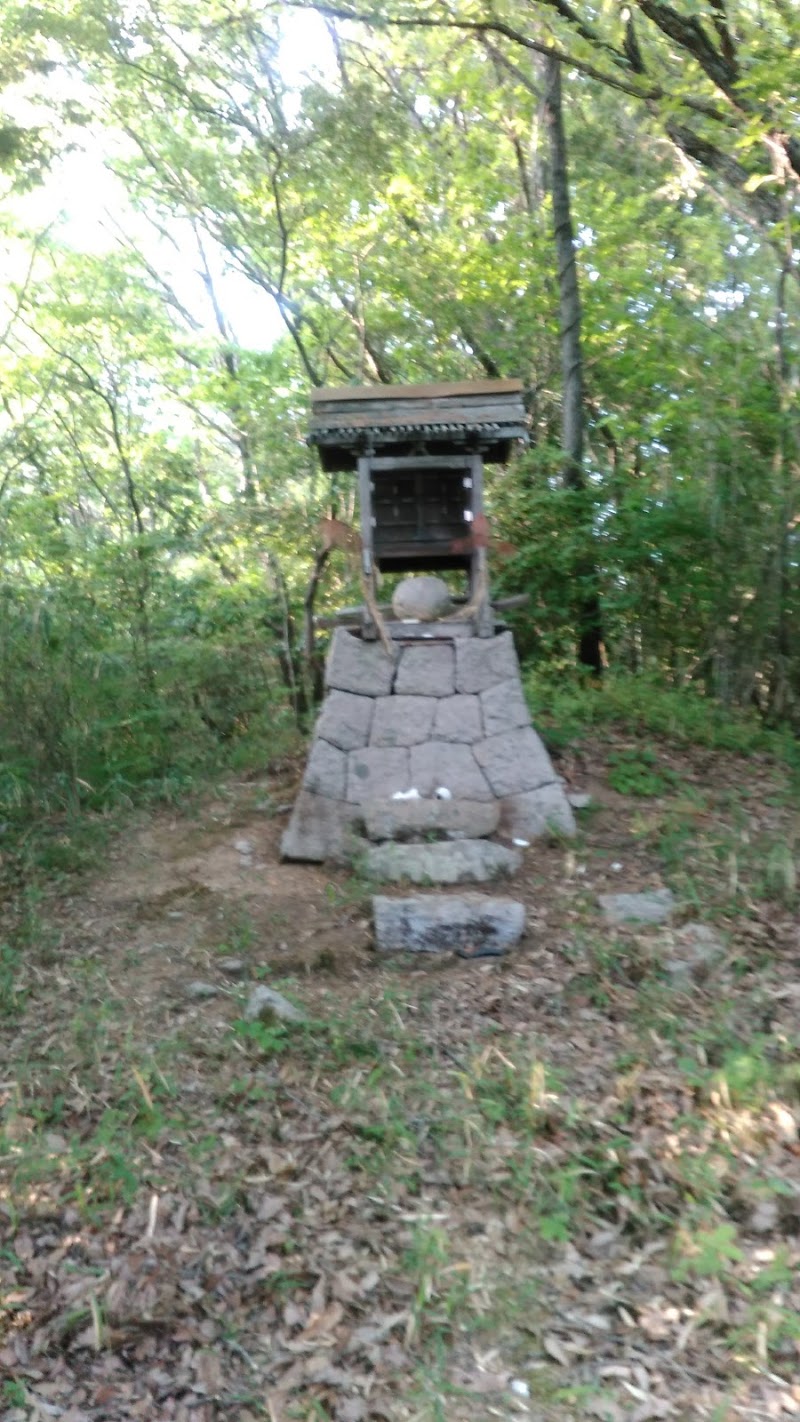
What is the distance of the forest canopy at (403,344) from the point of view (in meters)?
7.92

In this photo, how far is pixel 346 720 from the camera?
7.46m

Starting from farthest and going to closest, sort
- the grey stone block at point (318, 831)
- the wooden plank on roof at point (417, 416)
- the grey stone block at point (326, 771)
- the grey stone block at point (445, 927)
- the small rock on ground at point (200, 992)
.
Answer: the wooden plank on roof at point (417, 416) < the grey stone block at point (326, 771) < the grey stone block at point (318, 831) < the grey stone block at point (445, 927) < the small rock on ground at point (200, 992)

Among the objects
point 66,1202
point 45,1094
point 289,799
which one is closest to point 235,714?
point 289,799

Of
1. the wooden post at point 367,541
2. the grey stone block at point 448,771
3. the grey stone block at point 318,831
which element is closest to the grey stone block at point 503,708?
the grey stone block at point 448,771

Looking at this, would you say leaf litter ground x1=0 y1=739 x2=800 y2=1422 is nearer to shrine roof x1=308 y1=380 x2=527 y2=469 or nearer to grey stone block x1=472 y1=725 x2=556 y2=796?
grey stone block x1=472 y1=725 x2=556 y2=796

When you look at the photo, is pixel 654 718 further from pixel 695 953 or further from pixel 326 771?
pixel 695 953

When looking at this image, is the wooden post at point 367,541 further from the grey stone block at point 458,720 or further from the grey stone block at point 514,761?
the grey stone block at point 514,761

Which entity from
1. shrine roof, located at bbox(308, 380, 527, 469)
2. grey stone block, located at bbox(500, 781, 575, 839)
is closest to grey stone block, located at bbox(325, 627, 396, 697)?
grey stone block, located at bbox(500, 781, 575, 839)

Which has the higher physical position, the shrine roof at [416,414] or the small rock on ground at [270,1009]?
the shrine roof at [416,414]

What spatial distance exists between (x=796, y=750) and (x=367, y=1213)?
5.68m

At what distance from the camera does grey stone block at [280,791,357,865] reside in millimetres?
6996

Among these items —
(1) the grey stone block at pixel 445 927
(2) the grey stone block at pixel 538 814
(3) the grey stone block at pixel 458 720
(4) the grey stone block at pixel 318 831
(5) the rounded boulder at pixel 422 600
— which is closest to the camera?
(1) the grey stone block at pixel 445 927

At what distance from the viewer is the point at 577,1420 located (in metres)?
3.16

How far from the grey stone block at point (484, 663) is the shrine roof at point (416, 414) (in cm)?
136
